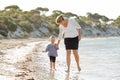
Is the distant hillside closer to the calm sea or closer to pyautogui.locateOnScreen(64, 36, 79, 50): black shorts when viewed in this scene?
the calm sea

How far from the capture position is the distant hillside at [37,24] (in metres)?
58.8

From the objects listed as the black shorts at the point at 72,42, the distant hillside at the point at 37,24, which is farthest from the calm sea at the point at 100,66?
the distant hillside at the point at 37,24

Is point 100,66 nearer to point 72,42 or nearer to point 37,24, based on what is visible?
point 72,42

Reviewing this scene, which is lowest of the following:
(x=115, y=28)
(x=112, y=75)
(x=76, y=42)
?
(x=115, y=28)

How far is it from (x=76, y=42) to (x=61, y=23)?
1.99ft

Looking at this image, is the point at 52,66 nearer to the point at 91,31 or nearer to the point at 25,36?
the point at 25,36

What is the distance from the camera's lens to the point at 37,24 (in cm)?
7488

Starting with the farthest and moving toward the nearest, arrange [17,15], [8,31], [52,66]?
1. [17,15]
2. [8,31]
3. [52,66]

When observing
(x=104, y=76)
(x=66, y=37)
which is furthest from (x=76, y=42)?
(x=104, y=76)

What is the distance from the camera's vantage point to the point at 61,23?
9.56 meters

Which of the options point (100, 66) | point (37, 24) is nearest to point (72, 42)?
point (100, 66)

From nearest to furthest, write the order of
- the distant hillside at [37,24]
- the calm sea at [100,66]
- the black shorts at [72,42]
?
the black shorts at [72,42]
the calm sea at [100,66]
the distant hillside at [37,24]

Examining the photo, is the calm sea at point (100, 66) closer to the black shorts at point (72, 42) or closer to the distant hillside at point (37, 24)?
the black shorts at point (72, 42)

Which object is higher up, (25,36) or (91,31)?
(25,36)
